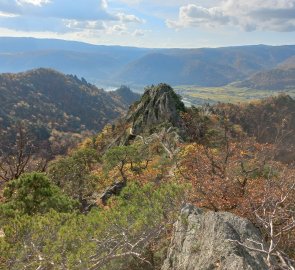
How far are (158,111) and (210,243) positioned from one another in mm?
60543

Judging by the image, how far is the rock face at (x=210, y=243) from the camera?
12.0m

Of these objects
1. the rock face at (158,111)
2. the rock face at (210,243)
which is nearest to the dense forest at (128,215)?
the rock face at (210,243)

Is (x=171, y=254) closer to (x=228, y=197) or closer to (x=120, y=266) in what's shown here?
(x=120, y=266)

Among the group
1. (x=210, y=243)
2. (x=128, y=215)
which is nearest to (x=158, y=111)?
(x=128, y=215)

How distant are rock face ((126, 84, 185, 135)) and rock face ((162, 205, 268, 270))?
2006 inches

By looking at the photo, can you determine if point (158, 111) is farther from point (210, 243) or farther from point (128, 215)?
point (210, 243)

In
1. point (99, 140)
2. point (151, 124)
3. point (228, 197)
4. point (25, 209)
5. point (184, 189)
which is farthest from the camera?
point (99, 140)

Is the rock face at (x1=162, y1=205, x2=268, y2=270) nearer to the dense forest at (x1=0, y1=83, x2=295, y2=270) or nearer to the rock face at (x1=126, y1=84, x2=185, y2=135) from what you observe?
the dense forest at (x1=0, y1=83, x2=295, y2=270)

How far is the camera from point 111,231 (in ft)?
49.9

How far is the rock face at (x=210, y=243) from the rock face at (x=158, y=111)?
51.0m

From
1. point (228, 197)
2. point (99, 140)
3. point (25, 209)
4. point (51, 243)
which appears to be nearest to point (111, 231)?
point (51, 243)

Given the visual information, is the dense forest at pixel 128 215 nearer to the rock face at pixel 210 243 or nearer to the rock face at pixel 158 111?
the rock face at pixel 210 243

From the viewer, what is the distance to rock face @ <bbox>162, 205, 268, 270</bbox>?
1199cm

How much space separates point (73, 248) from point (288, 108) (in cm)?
16350
